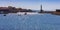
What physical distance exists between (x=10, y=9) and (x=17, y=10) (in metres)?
2.12

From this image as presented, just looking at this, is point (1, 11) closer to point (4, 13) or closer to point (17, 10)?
point (4, 13)

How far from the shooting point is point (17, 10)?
109 ft

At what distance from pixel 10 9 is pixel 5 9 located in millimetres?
1186

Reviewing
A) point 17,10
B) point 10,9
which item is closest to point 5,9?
point 10,9

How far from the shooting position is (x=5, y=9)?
3036 cm

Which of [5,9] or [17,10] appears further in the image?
[17,10]

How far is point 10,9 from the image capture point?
31312 millimetres

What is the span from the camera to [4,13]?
105 ft

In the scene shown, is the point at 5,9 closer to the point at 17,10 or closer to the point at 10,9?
the point at 10,9

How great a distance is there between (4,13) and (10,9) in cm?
152

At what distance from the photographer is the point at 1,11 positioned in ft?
106

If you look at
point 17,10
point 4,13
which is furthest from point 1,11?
point 17,10
